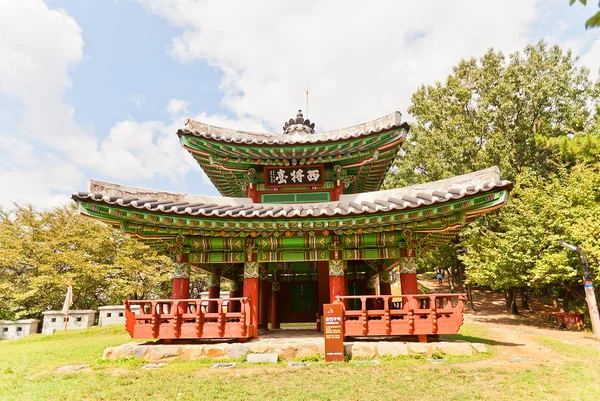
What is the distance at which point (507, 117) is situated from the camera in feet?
97.8

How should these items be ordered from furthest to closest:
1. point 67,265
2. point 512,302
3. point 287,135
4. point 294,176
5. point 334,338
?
point 67,265
point 512,302
point 287,135
point 294,176
point 334,338

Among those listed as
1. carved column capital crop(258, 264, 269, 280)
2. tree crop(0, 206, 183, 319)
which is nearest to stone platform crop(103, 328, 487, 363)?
carved column capital crop(258, 264, 269, 280)

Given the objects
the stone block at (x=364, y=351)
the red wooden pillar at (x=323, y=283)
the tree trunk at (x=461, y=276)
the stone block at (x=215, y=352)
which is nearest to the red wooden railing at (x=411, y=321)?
the stone block at (x=364, y=351)

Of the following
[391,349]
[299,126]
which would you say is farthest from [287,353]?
[299,126]

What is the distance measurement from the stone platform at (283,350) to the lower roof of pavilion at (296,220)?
112 inches

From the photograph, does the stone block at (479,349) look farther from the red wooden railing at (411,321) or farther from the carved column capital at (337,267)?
the carved column capital at (337,267)

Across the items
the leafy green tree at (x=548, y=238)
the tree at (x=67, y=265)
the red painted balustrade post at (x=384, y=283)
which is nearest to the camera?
the red painted balustrade post at (x=384, y=283)

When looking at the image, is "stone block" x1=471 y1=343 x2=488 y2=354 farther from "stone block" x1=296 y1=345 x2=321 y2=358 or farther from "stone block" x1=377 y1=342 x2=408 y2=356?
"stone block" x1=296 y1=345 x2=321 y2=358

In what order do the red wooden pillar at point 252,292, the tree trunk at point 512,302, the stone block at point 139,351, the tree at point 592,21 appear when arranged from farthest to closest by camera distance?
the tree trunk at point 512,302 < the red wooden pillar at point 252,292 < the stone block at point 139,351 < the tree at point 592,21

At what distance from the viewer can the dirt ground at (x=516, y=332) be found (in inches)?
417

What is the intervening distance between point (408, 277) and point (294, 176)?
5.96m

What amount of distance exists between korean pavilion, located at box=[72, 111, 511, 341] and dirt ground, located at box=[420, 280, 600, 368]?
7.05 ft

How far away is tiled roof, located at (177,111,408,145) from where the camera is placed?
13.5 meters

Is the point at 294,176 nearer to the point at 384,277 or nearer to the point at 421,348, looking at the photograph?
the point at 384,277
